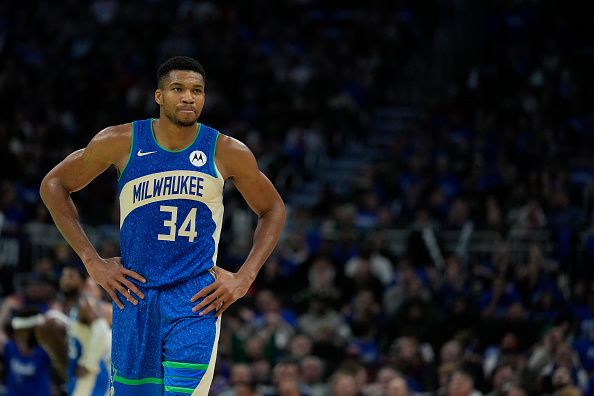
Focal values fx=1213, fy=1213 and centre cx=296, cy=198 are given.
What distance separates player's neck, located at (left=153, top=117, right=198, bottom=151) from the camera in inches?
265

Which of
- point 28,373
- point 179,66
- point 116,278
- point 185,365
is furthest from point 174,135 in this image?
point 28,373

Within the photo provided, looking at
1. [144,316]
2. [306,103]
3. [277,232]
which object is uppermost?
[306,103]

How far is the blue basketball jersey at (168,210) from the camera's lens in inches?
260

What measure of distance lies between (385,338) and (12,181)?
7.64 m

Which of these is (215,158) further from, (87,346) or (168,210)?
(87,346)

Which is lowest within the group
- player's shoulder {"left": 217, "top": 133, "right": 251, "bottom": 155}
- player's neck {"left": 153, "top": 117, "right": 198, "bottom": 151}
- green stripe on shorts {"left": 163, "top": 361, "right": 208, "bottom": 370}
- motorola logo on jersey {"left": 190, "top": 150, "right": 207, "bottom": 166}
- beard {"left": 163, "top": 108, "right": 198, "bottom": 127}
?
green stripe on shorts {"left": 163, "top": 361, "right": 208, "bottom": 370}

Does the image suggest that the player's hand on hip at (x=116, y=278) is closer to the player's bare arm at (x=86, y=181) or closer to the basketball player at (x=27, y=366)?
the player's bare arm at (x=86, y=181)

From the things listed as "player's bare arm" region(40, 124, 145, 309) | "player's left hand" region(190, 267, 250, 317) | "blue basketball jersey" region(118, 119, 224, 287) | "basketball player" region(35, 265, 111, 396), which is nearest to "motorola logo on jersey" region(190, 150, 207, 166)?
"blue basketball jersey" region(118, 119, 224, 287)

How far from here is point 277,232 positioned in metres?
6.93

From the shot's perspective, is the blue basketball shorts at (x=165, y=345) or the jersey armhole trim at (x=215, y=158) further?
the jersey armhole trim at (x=215, y=158)

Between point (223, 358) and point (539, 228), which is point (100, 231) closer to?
point (223, 358)

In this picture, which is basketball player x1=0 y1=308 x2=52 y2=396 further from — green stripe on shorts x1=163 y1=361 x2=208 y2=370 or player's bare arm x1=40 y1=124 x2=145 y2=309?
green stripe on shorts x1=163 y1=361 x2=208 y2=370

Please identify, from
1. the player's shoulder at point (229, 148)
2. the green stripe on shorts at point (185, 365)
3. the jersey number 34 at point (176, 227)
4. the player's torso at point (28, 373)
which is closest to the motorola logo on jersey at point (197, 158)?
the player's shoulder at point (229, 148)

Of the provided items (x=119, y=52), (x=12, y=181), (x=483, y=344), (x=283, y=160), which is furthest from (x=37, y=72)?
(x=483, y=344)
